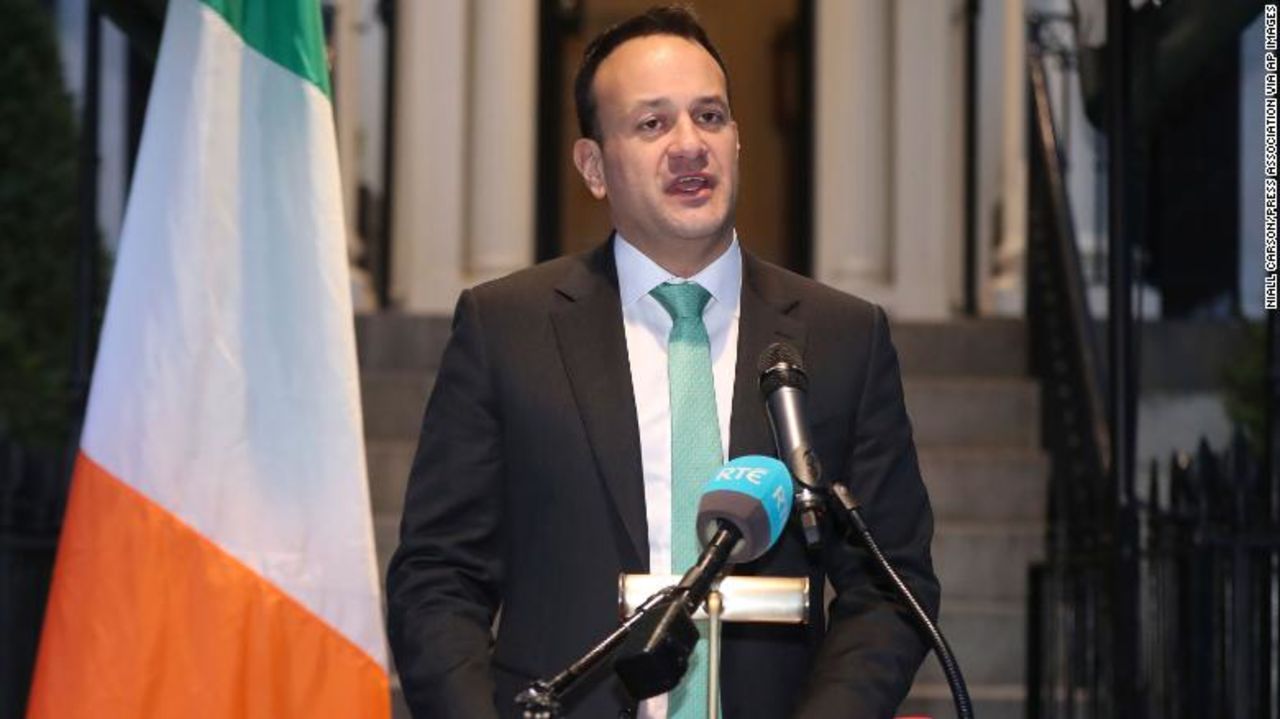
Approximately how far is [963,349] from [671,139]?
6.29 metres

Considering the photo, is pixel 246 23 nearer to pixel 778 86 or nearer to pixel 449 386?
pixel 449 386

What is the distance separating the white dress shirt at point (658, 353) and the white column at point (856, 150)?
24.7 ft

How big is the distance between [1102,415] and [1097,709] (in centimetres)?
126

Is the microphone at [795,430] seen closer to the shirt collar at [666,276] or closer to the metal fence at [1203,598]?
the shirt collar at [666,276]

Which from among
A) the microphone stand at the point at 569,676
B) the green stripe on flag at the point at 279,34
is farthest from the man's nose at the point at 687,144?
the green stripe on flag at the point at 279,34

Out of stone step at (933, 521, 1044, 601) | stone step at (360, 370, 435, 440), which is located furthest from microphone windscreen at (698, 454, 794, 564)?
stone step at (360, 370, 435, 440)

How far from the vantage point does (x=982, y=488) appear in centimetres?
789

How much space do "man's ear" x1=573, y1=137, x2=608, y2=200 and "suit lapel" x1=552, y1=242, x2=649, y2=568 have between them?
0.35ft

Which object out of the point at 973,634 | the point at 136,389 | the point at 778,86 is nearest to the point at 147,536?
the point at 136,389

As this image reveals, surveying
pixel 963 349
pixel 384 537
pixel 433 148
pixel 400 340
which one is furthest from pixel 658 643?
pixel 433 148

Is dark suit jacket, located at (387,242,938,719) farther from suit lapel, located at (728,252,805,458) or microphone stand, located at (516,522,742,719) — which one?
microphone stand, located at (516,522,742,719)

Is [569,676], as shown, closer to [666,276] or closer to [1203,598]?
[666,276]

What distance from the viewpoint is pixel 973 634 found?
6.94 m

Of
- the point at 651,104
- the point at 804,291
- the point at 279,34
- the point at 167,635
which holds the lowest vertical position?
the point at 167,635
